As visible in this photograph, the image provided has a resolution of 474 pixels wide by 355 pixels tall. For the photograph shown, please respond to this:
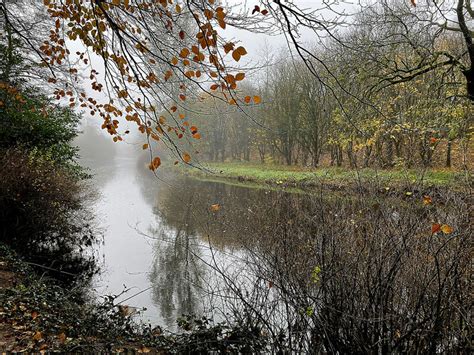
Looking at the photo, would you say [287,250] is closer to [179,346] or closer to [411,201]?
[411,201]

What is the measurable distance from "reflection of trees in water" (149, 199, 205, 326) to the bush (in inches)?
65.1

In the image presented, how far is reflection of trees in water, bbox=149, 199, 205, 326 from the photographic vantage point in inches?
211

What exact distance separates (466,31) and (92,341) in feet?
26.9

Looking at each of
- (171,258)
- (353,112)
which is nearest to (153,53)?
(353,112)

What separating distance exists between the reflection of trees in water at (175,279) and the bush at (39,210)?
1.65 m

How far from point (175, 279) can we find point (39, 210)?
3440 mm

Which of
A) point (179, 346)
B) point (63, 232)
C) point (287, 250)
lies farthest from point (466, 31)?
point (63, 232)

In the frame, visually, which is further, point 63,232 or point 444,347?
point 63,232

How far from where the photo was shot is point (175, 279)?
6.51 meters

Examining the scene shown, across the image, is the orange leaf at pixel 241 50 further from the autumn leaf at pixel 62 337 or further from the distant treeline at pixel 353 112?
the autumn leaf at pixel 62 337

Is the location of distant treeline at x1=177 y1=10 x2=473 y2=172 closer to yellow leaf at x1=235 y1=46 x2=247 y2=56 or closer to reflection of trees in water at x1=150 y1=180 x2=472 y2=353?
yellow leaf at x1=235 y1=46 x2=247 y2=56

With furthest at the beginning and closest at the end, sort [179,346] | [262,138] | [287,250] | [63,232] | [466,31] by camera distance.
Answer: [262,138], [63,232], [466,31], [179,346], [287,250]

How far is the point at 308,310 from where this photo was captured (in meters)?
2.94

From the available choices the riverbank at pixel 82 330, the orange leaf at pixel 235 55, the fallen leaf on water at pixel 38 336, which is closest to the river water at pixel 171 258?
the riverbank at pixel 82 330
